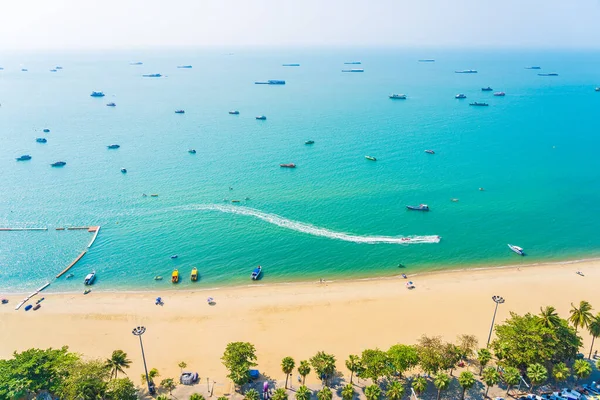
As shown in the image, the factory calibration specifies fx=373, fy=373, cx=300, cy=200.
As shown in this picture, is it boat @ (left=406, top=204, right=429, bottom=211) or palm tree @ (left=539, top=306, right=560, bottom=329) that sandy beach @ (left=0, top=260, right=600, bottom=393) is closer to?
palm tree @ (left=539, top=306, right=560, bottom=329)

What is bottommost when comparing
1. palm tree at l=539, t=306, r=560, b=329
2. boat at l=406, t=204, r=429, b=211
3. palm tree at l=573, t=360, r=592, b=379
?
palm tree at l=573, t=360, r=592, b=379

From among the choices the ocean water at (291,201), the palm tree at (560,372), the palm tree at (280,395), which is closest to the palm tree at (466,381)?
the palm tree at (560,372)

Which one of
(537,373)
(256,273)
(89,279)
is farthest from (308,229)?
(537,373)

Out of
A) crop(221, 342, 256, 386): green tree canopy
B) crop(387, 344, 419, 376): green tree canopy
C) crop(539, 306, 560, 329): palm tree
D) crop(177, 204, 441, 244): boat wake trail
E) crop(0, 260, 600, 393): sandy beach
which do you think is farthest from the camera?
crop(177, 204, 441, 244): boat wake trail

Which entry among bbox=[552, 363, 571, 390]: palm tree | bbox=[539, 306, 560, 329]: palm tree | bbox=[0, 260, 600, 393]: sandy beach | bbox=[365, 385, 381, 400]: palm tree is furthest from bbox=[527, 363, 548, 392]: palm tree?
bbox=[365, 385, 381, 400]: palm tree

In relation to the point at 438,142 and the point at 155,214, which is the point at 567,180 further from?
the point at 155,214

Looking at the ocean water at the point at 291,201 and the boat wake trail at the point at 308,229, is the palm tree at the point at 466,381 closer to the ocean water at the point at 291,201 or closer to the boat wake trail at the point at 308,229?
the ocean water at the point at 291,201

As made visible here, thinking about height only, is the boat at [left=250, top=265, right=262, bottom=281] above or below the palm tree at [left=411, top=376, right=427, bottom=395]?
above
